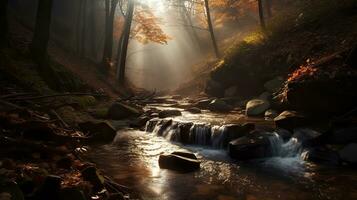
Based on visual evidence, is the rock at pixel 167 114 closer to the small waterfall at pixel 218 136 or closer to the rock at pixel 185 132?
the rock at pixel 185 132

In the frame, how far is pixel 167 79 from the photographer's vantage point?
169ft

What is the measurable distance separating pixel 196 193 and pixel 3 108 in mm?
4736

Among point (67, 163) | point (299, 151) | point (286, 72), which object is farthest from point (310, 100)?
point (67, 163)

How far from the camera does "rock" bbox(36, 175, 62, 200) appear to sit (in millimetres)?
5363

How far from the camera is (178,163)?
9898mm

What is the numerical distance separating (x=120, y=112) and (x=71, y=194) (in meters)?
11.9

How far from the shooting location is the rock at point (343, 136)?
35.6 ft

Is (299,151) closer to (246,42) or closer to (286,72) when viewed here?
(286,72)

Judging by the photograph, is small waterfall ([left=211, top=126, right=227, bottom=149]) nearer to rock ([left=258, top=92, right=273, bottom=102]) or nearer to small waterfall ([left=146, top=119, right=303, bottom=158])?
small waterfall ([left=146, top=119, right=303, bottom=158])

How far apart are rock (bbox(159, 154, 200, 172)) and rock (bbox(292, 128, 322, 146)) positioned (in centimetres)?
380

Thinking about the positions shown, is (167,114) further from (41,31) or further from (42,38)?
(41,31)

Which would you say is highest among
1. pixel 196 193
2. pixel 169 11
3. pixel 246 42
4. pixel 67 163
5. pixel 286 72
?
pixel 169 11

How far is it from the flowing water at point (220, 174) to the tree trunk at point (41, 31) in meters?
5.65

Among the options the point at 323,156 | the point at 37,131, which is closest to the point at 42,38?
the point at 37,131
